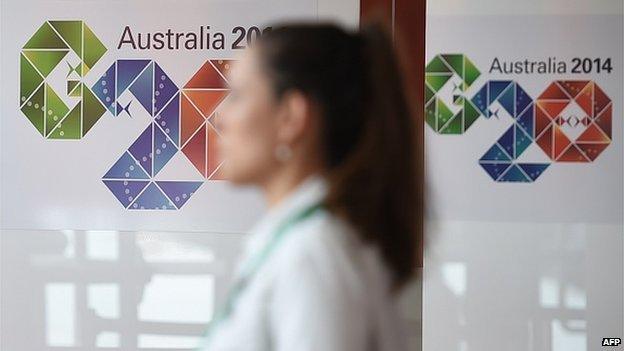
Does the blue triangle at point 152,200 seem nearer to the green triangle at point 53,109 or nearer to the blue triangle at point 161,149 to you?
the blue triangle at point 161,149

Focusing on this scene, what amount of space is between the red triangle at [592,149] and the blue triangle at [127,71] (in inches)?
63.7

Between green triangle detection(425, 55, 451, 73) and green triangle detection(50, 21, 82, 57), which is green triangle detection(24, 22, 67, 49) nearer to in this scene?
green triangle detection(50, 21, 82, 57)

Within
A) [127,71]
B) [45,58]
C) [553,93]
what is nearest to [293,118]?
[553,93]

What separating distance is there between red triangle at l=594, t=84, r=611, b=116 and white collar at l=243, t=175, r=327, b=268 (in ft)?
9.03

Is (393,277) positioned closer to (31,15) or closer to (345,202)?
(345,202)

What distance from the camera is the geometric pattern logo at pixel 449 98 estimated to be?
11.7 ft

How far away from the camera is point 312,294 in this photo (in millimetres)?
915

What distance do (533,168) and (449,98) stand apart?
1.27ft

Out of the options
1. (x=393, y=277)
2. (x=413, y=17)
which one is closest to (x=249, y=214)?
(x=413, y=17)

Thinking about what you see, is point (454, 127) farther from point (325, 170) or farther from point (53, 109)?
point (325, 170)

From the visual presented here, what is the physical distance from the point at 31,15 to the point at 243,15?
0.81 metres

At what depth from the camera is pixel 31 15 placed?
379cm

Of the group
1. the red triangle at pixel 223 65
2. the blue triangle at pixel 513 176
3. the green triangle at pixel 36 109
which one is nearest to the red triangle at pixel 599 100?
the blue triangle at pixel 513 176

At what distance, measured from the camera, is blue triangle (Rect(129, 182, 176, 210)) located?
3715 millimetres
